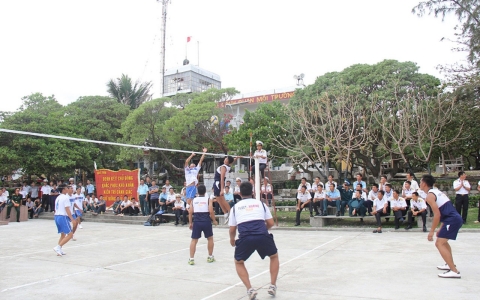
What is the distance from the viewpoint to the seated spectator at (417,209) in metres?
10.9

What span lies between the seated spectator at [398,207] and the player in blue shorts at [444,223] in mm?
5131

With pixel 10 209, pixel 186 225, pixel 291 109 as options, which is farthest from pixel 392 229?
pixel 10 209

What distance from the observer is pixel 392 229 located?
11375mm

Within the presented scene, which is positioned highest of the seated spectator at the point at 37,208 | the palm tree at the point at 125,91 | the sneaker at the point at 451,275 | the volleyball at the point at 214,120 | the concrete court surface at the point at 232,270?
the palm tree at the point at 125,91

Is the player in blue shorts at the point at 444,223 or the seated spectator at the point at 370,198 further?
the seated spectator at the point at 370,198

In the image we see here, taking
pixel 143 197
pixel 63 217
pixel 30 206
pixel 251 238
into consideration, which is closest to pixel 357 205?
pixel 251 238

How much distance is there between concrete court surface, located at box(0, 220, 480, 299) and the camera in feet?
17.6

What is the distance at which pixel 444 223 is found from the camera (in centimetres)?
600

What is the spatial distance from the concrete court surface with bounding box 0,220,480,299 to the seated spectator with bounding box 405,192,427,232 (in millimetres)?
577

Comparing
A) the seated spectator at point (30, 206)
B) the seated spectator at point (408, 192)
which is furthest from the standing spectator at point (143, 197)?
the seated spectator at point (408, 192)

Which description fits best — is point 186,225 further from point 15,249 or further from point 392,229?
point 392,229

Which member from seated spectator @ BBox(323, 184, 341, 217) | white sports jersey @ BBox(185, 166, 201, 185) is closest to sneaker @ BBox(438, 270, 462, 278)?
white sports jersey @ BBox(185, 166, 201, 185)

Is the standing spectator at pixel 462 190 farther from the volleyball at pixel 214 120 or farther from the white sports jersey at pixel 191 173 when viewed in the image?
the volleyball at pixel 214 120

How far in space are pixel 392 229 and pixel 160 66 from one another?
130 ft
